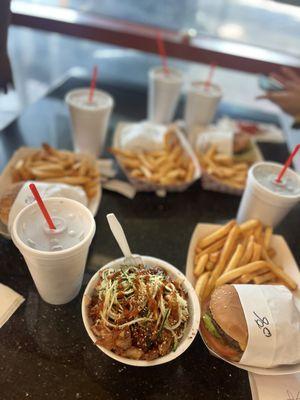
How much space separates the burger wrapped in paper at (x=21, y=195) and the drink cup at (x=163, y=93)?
1.04m

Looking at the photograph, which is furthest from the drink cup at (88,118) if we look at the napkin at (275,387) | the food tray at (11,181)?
the napkin at (275,387)

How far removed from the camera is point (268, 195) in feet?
4.22

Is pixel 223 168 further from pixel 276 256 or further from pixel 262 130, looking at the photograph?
pixel 262 130

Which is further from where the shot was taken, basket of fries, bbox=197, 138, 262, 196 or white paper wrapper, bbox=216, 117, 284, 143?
white paper wrapper, bbox=216, 117, 284, 143

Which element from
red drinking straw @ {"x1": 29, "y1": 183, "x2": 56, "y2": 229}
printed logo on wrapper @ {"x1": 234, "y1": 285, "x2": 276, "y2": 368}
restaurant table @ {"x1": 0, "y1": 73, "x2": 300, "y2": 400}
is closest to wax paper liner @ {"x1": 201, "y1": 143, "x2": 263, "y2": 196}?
restaurant table @ {"x1": 0, "y1": 73, "x2": 300, "y2": 400}

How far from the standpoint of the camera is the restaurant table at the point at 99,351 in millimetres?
904

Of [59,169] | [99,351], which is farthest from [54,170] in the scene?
[99,351]

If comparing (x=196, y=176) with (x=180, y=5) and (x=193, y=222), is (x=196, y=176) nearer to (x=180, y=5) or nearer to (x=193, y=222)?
(x=193, y=222)

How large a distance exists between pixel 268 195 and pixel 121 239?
638 millimetres

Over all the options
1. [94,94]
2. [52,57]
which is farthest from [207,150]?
[52,57]

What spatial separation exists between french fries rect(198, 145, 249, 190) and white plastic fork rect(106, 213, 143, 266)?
75cm

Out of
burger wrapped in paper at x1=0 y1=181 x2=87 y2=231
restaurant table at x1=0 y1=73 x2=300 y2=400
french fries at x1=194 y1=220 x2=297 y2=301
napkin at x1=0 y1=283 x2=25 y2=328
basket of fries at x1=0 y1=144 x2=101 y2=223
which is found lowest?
A: restaurant table at x1=0 y1=73 x2=300 y2=400

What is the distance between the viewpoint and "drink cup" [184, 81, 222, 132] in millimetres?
1953

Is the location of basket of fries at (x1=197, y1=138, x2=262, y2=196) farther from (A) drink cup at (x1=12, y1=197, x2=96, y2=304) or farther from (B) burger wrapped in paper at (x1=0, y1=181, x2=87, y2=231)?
(A) drink cup at (x1=12, y1=197, x2=96, y2=304)
